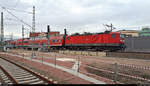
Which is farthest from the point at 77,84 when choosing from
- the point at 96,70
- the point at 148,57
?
the point at 148,57

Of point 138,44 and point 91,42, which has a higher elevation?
point 91,42

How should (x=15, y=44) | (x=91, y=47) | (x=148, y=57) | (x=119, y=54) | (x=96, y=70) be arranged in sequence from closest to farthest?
(x=96, y=70), (x=148, y=57), (x=119, y=54), (x=91, y=47), (x=15, y=44)

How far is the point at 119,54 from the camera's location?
76.8 feet

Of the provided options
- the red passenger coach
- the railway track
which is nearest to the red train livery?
the red passenger coach

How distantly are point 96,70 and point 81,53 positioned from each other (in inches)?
649

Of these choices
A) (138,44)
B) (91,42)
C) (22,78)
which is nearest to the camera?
(22,78)

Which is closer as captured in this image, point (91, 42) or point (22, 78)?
point (22, 78)

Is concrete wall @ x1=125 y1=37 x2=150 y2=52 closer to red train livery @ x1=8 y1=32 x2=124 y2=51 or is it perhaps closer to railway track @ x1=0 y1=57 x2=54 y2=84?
red train livery @ x1=8 y1=32 x2=124 y2=51

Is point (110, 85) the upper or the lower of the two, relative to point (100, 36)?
lower

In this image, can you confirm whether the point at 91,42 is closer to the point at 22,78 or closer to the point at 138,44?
the point at 138,44

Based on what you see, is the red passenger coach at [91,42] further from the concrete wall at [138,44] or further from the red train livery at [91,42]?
the concrete wall at [138,44]

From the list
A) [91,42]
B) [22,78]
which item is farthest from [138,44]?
[22,78]

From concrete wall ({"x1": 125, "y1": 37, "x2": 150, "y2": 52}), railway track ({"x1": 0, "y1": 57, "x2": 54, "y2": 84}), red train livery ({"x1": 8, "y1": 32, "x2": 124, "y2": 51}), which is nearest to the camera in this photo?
railway track ({"x1": 0, "y1": 57, "x2": 54, "y2": 84})

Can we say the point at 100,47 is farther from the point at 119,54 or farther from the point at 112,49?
the point at 119,54
